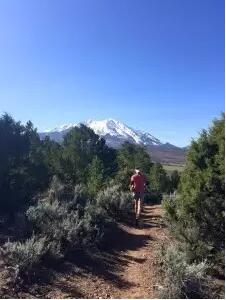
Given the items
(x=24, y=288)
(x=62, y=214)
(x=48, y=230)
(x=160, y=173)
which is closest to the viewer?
(x=24, y=288)

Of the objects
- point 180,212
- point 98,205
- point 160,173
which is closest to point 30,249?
point 180,212

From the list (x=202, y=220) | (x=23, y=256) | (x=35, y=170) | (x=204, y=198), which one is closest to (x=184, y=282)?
(x=202, y=220)

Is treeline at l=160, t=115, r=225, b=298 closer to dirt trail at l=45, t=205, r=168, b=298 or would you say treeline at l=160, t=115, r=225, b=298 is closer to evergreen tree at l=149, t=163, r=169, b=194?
dirt trail at l=45, t=205, r=168, b=298

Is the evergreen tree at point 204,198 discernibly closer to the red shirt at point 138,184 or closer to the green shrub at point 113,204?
the green shrub at point 113,204

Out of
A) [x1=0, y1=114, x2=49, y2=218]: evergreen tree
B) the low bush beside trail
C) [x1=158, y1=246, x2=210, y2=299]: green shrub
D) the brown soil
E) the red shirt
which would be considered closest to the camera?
[x1=158, y1=246, x2=210, y2=299]: green shrub

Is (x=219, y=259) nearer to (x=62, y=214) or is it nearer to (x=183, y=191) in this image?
(x=183, y=191)

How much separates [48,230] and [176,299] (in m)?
3.87

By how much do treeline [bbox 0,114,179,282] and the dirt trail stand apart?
55 centimetres

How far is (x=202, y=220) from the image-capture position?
7.90 metres

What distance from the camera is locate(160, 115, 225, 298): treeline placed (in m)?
6.84

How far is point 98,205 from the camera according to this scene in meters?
12.9

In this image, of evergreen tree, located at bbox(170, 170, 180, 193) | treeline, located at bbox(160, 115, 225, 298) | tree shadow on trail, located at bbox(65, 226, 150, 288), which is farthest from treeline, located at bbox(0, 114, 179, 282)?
evergreen tree, located at bbox(170, 170, 180, 193)

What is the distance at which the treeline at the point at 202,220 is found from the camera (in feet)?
22.4

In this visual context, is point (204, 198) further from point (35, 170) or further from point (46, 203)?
point (35, 170)
